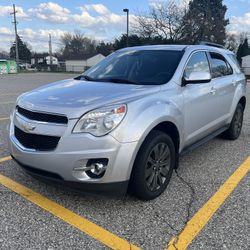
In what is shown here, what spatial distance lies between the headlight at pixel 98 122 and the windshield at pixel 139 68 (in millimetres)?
1020

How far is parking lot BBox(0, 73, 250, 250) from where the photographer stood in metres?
2.89

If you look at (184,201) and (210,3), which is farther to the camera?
(210,3)

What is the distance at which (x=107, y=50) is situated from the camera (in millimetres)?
79312

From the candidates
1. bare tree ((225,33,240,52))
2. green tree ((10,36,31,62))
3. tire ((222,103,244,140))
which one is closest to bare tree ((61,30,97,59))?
green tree ((10,36,31,62))

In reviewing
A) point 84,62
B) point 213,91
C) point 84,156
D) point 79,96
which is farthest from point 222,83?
point 84,62

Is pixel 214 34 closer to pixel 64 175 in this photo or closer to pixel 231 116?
pixel 231 116

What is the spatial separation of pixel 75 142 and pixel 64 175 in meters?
0.34

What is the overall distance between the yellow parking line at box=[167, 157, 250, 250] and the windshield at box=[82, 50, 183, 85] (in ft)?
4.87

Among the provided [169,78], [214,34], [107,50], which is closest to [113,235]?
[169,78]

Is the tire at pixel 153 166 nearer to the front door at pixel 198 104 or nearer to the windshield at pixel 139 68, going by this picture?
the front door at pixel 198 104

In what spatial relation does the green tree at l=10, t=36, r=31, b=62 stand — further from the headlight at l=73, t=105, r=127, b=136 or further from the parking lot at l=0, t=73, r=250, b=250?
the headlight at l=73, t=105, r=127, b=136

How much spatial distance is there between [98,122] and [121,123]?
8.5 inches

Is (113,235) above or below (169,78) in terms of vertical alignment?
below

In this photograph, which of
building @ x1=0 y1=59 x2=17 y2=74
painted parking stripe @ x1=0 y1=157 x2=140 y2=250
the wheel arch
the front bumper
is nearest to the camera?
painted parking stripe @ x1=0 y1=157 x2=140 y2=250
